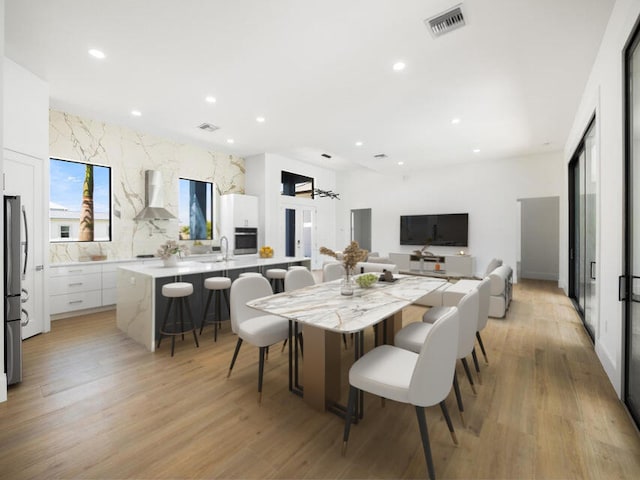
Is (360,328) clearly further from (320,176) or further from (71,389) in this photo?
(320,176)

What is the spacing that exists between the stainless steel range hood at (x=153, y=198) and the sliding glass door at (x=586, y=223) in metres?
6.49

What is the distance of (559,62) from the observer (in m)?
3.24

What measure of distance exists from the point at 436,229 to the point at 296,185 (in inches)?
166

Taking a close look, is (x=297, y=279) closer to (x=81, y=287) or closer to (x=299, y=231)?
(x=81, y=287)

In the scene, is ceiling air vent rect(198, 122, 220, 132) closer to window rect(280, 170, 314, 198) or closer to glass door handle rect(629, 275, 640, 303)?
window rect(280, 170, 314, 198)

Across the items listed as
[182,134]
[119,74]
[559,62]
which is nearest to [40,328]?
[119,74]

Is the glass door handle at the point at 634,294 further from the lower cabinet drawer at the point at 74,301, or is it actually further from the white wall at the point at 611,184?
the lower cabinet drawer at the point at 74,301

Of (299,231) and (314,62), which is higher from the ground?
(314,62)

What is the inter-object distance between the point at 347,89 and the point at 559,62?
2.36 m

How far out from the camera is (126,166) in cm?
543

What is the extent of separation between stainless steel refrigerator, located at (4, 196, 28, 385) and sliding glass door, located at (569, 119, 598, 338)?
17.4 ft

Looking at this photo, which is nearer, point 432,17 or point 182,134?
point 432,17

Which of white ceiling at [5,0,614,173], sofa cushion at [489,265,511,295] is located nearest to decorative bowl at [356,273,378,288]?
sofa cushion at [489,265,511,295]

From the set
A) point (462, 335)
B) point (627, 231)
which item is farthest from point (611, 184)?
point (462, 335)
